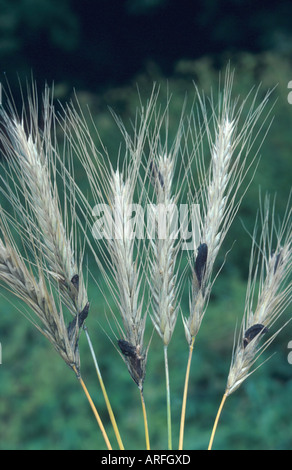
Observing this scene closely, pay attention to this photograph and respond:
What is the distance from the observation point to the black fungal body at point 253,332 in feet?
1.69

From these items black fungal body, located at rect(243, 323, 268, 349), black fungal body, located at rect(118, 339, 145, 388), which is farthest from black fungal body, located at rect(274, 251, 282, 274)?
black fungal body, located at rect(118, 339, 145, 388)

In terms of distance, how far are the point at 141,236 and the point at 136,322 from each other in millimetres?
85

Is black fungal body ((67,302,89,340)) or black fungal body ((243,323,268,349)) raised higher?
black fungal body ((67,302,89,340))

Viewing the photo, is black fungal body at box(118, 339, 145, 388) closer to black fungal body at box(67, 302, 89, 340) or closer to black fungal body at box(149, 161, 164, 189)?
black fungal body at box(67, 302, 89, 340)

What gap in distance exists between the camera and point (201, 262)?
0.51 meters

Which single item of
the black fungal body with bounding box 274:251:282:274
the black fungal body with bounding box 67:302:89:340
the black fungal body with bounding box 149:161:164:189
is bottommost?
the black fungal body with bounding box 67:302:89:340

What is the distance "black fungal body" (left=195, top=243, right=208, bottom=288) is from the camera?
19.9 inches

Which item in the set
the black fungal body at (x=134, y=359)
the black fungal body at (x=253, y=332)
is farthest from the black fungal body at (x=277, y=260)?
the black fungal body at (x=134, y=359)

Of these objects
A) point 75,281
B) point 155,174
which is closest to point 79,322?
point 75,281

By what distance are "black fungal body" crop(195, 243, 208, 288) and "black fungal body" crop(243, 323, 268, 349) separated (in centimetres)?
7

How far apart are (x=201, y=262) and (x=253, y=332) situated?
0.09 m

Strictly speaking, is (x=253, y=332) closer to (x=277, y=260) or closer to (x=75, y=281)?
(x=277, y=260)

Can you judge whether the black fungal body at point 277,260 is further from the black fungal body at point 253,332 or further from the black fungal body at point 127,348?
the black fungal body at point 127,348
